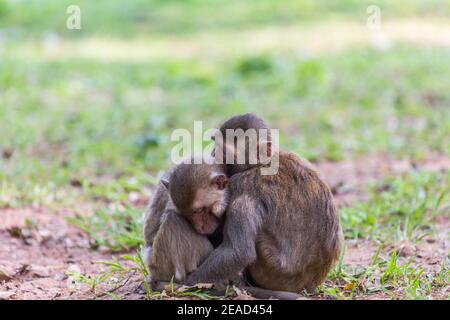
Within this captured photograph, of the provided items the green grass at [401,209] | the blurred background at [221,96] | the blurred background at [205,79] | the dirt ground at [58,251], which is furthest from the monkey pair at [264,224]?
the blurred background at [205,79]

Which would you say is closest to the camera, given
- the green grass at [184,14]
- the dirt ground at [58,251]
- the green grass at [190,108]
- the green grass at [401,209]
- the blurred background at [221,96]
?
the dirt ground at [58,251]

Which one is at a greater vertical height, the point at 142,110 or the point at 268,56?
the point at 268,56

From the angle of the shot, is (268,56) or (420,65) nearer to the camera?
(420,65)

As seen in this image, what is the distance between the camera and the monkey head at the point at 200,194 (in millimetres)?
4699

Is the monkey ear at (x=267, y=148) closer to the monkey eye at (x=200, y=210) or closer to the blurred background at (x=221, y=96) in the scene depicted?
the monkey eye at (x=200, y=210)

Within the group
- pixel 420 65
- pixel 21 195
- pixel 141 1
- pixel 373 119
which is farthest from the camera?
pixel 141 1

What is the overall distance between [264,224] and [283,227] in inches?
4.7

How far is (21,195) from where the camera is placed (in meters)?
7.57

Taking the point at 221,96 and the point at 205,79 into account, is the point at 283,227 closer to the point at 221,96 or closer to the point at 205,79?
the point at 221,96

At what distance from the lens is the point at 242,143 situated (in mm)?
5215

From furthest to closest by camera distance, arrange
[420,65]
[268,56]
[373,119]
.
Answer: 1. [268,56]
2. [420,65]
3. [373,119]

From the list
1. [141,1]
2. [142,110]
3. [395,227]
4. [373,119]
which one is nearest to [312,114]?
[373,119]

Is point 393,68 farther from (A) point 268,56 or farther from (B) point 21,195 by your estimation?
(B) point 21,195
